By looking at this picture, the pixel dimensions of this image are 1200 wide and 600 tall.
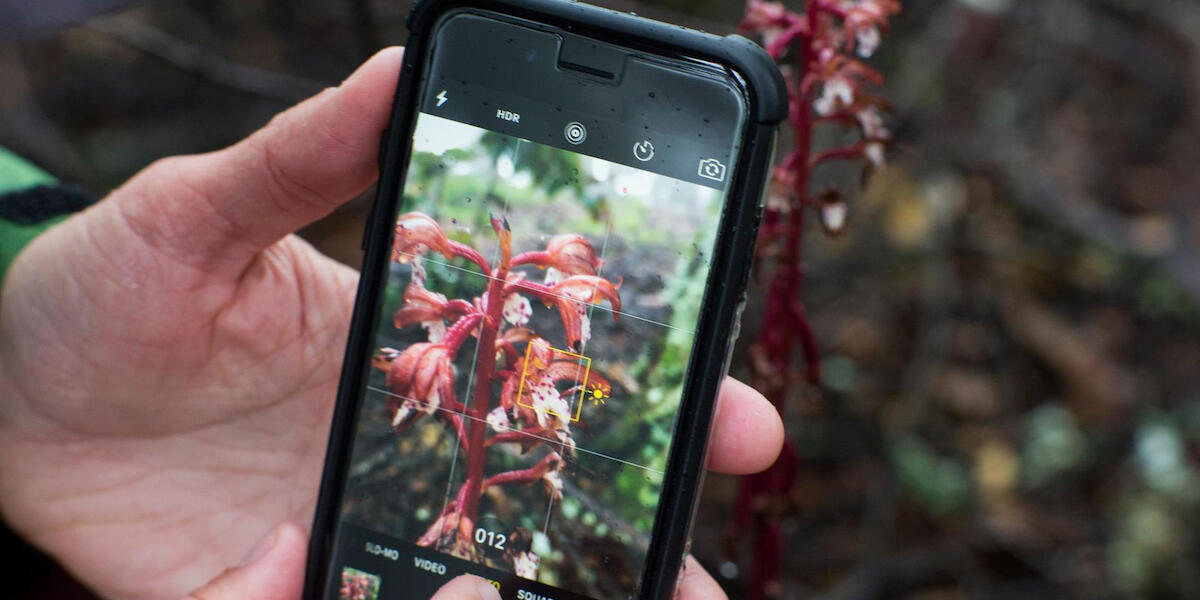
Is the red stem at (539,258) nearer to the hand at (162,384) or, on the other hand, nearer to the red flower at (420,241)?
the red flower at (420,241)

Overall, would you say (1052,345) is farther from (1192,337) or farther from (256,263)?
(256,263)

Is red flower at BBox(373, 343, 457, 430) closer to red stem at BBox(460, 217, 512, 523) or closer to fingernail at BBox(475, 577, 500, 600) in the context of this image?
red stem at BBox(460, 217, 512, 523)

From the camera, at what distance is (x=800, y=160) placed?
3.54ft

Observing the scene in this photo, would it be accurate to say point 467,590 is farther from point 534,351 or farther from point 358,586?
point 534,351

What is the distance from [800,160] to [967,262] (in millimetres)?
1352

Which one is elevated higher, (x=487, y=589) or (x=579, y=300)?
(x=579, y=300)

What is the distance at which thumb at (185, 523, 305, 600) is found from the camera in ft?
3.56

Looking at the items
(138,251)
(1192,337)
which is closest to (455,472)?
(138,251)

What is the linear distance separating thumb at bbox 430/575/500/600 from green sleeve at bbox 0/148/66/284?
90 cm

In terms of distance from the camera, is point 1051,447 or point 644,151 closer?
point 644,151

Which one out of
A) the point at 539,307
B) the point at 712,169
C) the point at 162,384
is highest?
the point at 712,169

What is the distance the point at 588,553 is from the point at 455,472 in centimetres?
17

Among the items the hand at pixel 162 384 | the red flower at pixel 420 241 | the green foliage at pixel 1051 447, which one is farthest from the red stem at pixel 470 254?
the green foliage at pixel 1051 447

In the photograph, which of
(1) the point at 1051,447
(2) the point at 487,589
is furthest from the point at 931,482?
(2) the point at 487,589
